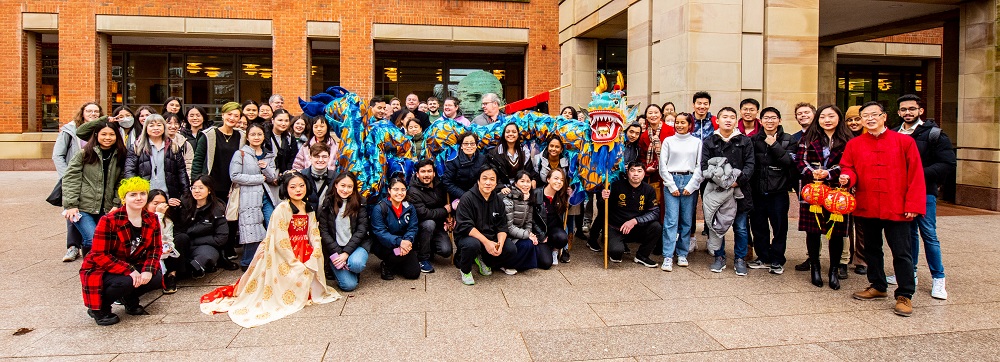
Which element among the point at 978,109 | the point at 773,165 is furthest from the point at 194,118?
the point at 978,109

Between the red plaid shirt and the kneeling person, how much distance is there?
4.25 m

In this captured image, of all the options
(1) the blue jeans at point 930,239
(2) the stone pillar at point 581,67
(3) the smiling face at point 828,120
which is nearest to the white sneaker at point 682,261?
(3) the smiling face at point 828,120

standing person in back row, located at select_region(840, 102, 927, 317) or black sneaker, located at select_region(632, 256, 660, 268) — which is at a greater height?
standing person in back row, located at select_region(840, 102, 927, 317)

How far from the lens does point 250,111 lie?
7.01m

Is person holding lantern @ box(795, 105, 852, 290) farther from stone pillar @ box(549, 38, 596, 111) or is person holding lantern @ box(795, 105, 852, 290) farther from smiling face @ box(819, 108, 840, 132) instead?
stone pillar @ box(549, 38, 596, 111)

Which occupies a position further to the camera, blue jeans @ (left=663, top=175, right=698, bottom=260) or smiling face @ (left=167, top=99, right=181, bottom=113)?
smiling face @ (left=167, top=99, right=181, bottom=113)

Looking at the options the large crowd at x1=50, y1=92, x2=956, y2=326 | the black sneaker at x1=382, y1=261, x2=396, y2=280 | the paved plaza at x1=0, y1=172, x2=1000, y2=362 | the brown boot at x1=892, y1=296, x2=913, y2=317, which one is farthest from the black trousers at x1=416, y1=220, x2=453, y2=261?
Answer: the brown boot at x1=892, y1=296, x2=913, y2=317

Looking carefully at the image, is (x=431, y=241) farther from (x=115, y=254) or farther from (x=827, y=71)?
(x=827, y=71)

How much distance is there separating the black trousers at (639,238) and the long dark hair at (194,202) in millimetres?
4138

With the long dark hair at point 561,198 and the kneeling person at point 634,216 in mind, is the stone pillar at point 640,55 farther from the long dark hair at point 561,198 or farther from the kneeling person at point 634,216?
the long dark hair at point 561,198

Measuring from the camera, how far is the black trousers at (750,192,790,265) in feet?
19.4

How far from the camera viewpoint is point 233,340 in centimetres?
404

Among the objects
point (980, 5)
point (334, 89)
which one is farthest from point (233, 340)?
point (980, 5)

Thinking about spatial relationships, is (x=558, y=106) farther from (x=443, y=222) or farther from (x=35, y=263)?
(x=35, y=263)
